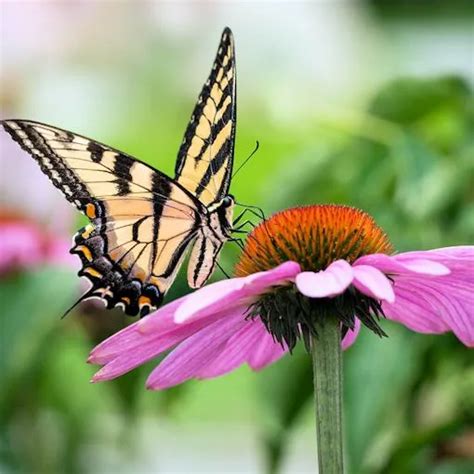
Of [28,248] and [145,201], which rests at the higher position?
[28,248]

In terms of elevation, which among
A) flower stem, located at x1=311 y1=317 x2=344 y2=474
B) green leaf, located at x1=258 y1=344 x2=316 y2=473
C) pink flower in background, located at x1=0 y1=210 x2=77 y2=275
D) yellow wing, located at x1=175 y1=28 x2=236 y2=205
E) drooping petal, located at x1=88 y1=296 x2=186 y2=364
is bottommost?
flower stem, located at x1=311 y1=317 x2=344 y2=474

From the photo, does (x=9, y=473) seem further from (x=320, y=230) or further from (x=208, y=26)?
(x=208, y=26)

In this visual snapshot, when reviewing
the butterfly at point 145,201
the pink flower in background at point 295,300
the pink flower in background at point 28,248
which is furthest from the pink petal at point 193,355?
the pink flower in background at point 28,248

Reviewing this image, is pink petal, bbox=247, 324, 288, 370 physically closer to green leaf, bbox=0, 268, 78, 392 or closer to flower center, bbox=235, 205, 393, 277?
flower center, bbox=235, 205, 393, 277

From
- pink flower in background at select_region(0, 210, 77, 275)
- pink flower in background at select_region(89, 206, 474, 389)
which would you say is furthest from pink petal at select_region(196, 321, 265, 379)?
pink flower in background at select_region(0, 210, 77, 275)

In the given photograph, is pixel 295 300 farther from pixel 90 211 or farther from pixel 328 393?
pixel 90 211

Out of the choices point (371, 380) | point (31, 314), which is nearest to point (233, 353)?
point (371, 380)

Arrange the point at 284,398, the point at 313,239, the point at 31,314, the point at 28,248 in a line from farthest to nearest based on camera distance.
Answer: the point at 28,248
the point at 31,314
the point at 284,398
the point at 313,239
